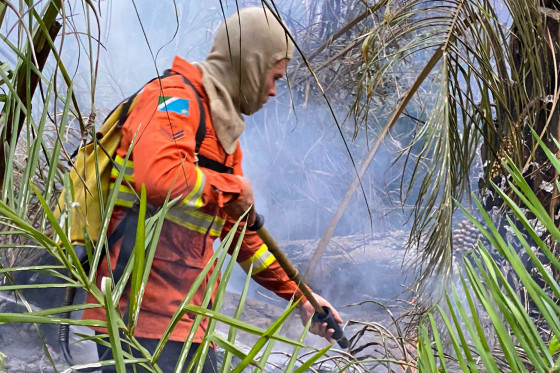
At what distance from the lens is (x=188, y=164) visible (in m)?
0.88

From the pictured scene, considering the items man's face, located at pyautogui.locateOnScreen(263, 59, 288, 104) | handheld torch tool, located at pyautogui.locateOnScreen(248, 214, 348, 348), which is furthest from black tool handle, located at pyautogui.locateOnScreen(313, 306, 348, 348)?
man's face, located at pyautogui.locateOnScreen(263, 59, 288, 104)

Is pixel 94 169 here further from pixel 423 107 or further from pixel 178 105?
pixel 423 107

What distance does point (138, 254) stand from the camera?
0.26m

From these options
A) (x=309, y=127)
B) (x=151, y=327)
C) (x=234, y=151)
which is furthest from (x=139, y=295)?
(x=309, y=127)

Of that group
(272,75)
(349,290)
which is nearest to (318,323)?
(349,290)

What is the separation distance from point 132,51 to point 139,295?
1123 millimetres

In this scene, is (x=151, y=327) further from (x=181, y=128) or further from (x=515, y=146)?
(x=515, y=146)

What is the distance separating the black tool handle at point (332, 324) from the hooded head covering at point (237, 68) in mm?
358

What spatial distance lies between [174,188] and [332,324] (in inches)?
17.8

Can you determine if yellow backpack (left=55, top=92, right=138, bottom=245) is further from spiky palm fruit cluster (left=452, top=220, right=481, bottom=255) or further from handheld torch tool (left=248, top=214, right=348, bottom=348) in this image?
spiky palm fruit cluster (left=452, top=220, right=481, bottom=255)

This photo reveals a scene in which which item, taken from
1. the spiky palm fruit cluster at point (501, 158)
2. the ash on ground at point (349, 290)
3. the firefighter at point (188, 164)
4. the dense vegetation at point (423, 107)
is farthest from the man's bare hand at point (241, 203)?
the spiky palm fruit cluster at point (501, 158)

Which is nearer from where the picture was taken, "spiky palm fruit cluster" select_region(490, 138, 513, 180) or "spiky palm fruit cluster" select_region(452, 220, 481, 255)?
"spiky palm fruit cluster" select_region(490, 138, 513, 180)

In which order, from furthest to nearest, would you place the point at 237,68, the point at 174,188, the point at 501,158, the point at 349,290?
Answer: the point at 349,290 < the point at 501,158 < the point at 237,68 < the point at 174,188

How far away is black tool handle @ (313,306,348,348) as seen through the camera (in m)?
1.20
